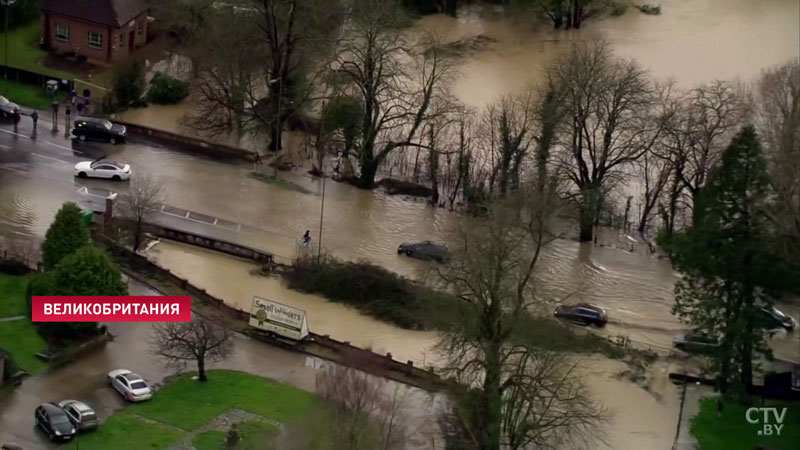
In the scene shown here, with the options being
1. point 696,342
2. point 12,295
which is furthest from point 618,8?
point 12,295

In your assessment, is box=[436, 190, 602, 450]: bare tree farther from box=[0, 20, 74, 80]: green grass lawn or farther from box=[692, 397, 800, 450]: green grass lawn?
box=[0, 20, 74, 80]: green grass lawn

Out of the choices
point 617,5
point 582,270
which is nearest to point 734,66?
point 617,5

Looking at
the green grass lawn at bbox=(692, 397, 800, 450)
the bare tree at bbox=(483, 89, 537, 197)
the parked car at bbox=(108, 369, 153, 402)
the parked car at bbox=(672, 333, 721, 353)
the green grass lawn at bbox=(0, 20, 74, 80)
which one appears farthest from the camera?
the green grass lawn at bbox=(0, 20, 74, 80)

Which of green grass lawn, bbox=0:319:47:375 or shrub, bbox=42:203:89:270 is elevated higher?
shrub, bbox=42:203:89:270

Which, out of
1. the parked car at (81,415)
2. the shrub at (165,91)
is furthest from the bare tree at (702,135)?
the parked car at (81,415)

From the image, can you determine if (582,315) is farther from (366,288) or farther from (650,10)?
(650,10)

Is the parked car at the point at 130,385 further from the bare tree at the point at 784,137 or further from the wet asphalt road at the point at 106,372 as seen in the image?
the bare tree at the point at 784,137
